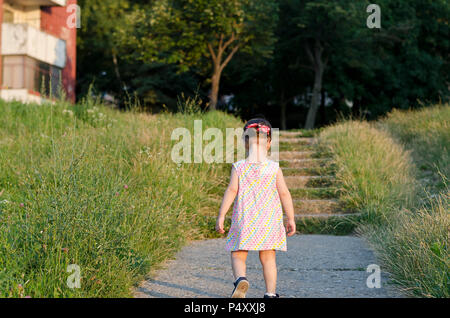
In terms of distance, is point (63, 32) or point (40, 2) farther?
point (63, 32)

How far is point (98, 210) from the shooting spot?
4371 millimetres

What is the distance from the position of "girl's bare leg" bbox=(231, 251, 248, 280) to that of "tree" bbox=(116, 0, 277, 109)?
528 inches

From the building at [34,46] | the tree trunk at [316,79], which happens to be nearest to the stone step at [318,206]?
the building at [34,46]

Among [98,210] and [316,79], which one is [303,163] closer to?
[98,210]

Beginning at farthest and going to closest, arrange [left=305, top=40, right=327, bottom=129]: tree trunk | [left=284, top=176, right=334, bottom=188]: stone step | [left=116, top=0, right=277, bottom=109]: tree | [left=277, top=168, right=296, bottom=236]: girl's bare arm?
[left=305, top=40, right=327, bottom=129]: tree trunk, [left=116, top=0, right=277, bottom=109]: tree, [left=284, top=176, right=334, bottom=188]: stone step, [left=277, top=168, right=296, bottom=236]: girl's bare arm

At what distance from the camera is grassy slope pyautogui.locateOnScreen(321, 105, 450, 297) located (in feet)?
13.6

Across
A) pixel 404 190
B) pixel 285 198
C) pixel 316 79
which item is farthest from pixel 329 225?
pixel 316 79

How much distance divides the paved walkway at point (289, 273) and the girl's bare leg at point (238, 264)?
1.29 ft

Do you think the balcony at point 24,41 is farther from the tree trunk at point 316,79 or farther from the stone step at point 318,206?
the stone step at point 318,206

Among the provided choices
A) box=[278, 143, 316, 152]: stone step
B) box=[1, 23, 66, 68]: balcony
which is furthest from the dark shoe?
box=[1, 23, 66, 68]: balcony

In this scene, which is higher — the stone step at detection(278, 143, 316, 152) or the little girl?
the stone step at detection(278, 143, 316, 152)

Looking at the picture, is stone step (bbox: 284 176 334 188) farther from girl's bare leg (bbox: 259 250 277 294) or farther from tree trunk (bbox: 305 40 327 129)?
tree trunk (bbox: 305 40 327 129)

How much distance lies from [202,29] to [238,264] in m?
15.3

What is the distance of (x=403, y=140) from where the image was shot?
39.9ft
